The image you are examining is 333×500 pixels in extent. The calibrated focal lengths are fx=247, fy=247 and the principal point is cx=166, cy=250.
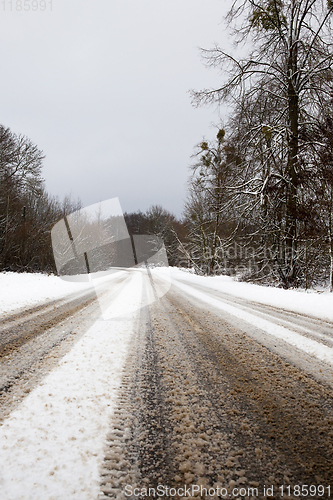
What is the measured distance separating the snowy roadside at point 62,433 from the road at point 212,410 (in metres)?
0.07

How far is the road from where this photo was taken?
934 millimetres

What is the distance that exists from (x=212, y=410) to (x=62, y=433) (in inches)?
30.0

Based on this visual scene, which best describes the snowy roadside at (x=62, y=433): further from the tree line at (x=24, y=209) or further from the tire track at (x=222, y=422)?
the tree line at (x=24, y=209)

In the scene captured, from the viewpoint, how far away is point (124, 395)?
1502 mm

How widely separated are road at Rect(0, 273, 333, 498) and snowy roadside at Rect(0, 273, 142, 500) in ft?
0.23

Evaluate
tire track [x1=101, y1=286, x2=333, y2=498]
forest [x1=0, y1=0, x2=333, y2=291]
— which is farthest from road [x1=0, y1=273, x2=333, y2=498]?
forest [x1=0, y1=0, x2=333, y2=291]

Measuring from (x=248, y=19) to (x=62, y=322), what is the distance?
10.2 meters

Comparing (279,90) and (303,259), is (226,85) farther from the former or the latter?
(303,259)

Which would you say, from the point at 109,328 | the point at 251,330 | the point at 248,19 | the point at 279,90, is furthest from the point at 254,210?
the point at 109,328

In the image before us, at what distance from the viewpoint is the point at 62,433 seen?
1147 millimetres

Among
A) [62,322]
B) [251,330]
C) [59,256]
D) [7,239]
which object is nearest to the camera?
[251,330]

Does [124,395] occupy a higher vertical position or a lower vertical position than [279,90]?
lower

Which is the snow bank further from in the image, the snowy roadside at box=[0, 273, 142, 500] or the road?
the snowy roadside at box=[0, 273, 142, 500]

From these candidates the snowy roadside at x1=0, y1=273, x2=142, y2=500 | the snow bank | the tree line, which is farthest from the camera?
the tree line
